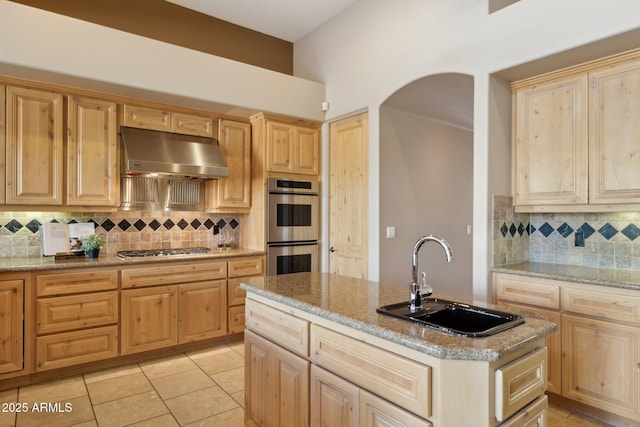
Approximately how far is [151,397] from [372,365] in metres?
2.16

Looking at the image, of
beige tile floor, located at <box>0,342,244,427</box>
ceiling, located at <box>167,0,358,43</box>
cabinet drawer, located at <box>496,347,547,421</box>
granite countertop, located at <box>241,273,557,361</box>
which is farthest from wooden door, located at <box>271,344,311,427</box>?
ceiling, located at <box>167,0,358,43</box>

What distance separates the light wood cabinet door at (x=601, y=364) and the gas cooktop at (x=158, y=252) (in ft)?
10.9

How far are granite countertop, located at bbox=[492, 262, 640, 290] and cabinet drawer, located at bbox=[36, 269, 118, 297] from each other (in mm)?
3198

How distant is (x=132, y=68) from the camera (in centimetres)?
334

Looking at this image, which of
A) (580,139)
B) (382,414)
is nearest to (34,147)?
(382,414)

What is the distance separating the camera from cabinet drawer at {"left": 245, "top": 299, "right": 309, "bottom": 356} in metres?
1.85

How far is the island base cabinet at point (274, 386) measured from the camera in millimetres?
1845

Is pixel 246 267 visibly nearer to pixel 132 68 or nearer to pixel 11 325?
pixel 11 325

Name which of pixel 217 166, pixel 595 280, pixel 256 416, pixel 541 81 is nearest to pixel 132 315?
pixel 217 166

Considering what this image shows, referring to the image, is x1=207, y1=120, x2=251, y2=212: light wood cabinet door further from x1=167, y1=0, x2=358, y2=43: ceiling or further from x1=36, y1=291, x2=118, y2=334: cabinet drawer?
x1=36, y1=291, x2=118, y2=334: cabinet drawer

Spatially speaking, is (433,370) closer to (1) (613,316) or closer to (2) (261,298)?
(2) (261,298)

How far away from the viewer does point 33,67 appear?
116 inches

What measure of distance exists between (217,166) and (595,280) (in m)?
3.27

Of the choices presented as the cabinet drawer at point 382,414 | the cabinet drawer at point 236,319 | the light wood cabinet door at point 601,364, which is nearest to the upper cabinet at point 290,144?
the cabinet drawer at point 236,319
